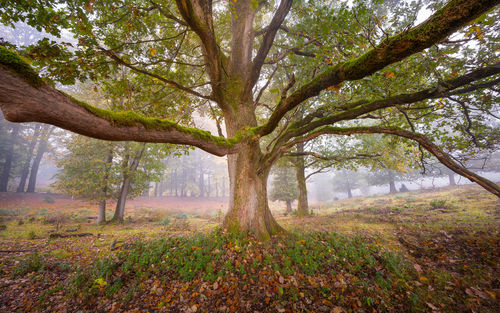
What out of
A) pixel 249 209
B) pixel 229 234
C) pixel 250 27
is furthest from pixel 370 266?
pixel 250 27

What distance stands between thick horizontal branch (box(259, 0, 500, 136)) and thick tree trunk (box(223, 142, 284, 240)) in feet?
10.2

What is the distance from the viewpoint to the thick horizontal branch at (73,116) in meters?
2.01

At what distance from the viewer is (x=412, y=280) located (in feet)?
13.1

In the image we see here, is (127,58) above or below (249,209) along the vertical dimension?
above

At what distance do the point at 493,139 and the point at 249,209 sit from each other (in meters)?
8.26

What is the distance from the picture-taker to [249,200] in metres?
6.12

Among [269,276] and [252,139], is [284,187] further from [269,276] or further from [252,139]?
[269,276]

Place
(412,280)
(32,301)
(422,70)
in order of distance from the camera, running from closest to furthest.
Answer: (32,301)
(412,280)
(422,70)

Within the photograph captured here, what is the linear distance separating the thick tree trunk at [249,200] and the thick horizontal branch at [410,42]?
3.12m

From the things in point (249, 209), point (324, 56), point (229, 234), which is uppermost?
point (324, 56)

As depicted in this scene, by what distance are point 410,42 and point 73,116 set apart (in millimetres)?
5258

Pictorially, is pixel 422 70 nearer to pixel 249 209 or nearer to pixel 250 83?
pixel 250 83

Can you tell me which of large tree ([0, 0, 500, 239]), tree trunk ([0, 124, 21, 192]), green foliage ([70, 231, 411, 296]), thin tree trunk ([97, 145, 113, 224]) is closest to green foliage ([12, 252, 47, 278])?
green foliage ([70, 231, 411, 296])

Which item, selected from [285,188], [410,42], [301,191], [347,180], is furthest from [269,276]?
[347,180]
